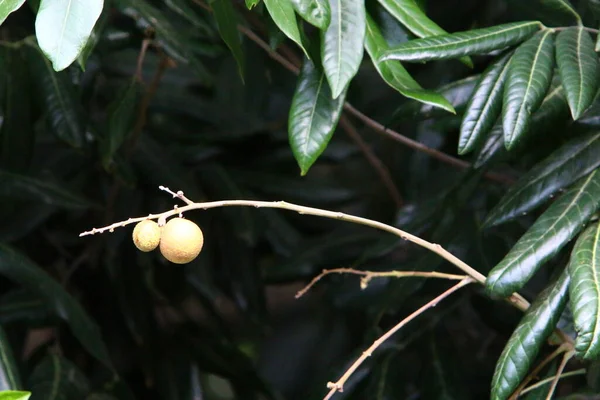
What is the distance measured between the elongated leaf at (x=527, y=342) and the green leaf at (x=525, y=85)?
13 cm

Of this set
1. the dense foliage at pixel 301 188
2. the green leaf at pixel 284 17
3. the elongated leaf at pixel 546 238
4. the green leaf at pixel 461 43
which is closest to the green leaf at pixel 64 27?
the dense foliage at pixel 301 188

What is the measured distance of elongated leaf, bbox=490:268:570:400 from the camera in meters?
0.67

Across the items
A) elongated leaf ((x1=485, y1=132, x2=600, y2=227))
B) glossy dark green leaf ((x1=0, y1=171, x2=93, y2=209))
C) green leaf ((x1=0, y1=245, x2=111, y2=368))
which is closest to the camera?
elongated leaf ((x1=485, y1=132, x2=600, y2=227))

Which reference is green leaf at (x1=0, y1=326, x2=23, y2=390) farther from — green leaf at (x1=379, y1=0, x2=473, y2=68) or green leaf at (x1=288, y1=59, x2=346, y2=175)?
green leaf at (x1=379, y1=0, x2=473, y2=68)

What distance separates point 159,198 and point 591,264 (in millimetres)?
830

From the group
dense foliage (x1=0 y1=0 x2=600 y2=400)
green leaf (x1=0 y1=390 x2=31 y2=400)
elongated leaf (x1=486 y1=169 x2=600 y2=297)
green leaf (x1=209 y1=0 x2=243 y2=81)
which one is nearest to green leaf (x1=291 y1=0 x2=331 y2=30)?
dense foliage (x1=0 y1=0 x2=600 y2=400)

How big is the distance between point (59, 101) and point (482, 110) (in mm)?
518

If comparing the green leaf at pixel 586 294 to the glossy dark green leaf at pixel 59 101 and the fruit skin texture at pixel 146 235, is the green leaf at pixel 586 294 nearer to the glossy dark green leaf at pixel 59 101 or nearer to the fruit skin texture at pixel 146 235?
the fruit skin texture at pixel 146 235

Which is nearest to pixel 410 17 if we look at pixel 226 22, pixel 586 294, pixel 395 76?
pixel 395 76

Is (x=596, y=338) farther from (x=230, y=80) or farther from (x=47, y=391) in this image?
(x=230, y=80)

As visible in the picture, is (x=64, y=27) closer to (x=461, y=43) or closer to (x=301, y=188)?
(x=461, y=43)

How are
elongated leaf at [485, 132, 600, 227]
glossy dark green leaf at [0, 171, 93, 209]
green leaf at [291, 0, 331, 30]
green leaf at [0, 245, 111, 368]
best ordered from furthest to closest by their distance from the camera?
glossy dark green leaf at [0, 171, 93, 209]
green leaf at [0, 245, 111, 368]
elongated leaf at [485, 132, 600, 227]
green leaf at [291, 0, 331, 30]

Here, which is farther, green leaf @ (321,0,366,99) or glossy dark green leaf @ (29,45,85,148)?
glossy dark green leaf @ (29,45,85,148)

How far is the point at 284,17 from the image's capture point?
65 centimetres
